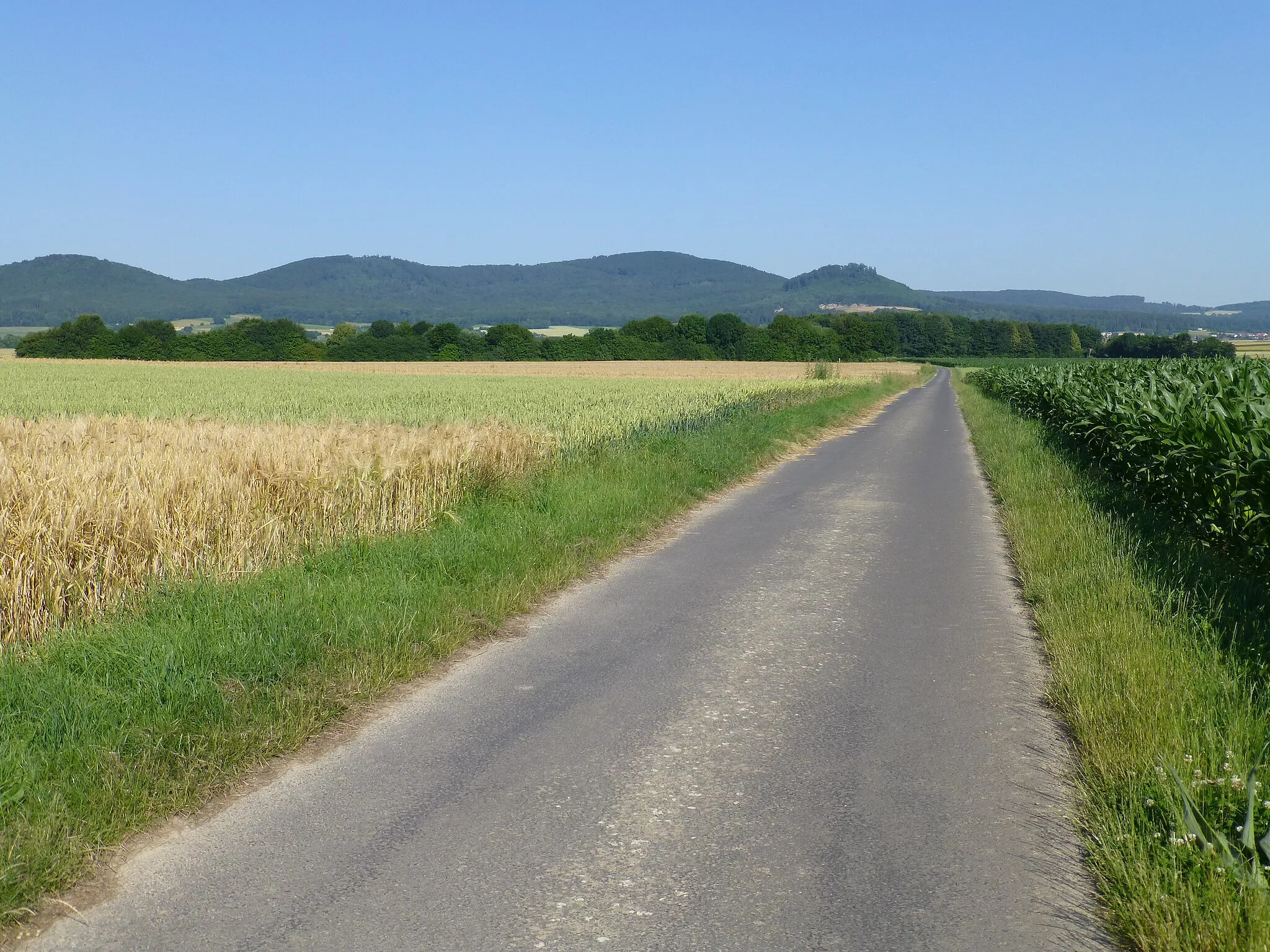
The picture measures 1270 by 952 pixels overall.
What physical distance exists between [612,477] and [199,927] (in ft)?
33.2

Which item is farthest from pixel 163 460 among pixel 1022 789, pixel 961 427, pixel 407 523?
pixel 961 427

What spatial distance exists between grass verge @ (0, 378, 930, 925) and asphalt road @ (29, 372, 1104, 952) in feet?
0.88

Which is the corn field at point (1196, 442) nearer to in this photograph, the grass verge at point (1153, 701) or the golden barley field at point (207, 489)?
the grass verge at point (1153, 701)

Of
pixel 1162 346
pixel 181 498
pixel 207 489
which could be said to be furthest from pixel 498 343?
pixel 181 498

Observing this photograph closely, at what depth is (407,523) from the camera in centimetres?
983

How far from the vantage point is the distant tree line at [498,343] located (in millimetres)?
100438

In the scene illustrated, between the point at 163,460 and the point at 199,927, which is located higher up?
the point at 163,460

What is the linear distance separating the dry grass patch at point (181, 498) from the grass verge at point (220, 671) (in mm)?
506

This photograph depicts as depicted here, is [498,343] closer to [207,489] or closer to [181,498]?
[207,489]

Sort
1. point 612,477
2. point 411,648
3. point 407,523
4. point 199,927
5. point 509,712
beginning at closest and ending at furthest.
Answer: point 199,927
point 509,712
point 411,648
point 407,523
point 612,477

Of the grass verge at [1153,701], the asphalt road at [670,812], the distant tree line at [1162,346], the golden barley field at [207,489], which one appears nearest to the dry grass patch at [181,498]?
the golden barley field at [207,489]

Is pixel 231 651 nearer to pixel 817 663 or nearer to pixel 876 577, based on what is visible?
pixel 817 663

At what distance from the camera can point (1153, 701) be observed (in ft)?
16.5

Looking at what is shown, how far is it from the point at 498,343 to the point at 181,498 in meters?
112
